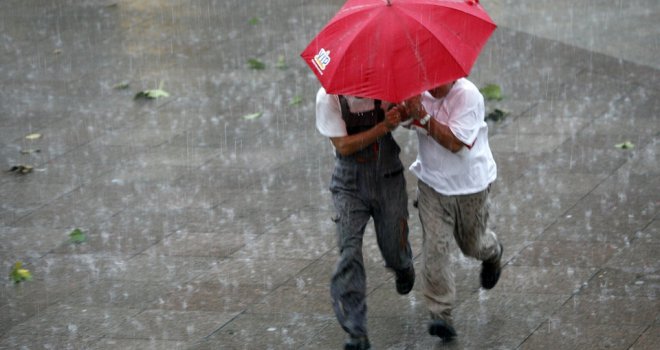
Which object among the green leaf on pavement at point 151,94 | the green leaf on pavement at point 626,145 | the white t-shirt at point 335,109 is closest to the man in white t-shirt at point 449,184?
the white t-shirt at point 335,109

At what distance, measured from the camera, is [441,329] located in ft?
18.0

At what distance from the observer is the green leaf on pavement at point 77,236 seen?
284 inches

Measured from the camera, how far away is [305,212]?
24.7ft

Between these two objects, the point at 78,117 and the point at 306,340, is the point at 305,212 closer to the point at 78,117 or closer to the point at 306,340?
the point at 306,340

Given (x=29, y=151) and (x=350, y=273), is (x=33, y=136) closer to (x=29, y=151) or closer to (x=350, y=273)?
(x=29, y=151)

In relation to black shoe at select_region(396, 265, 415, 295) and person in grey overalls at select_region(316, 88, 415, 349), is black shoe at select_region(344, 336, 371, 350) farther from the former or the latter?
black shoe at select_region(396, 265, 415, 295)

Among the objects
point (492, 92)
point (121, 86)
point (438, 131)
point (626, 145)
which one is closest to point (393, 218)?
point (438, 131)

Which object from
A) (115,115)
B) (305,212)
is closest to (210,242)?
(305,212)

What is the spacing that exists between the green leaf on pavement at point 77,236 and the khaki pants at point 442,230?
273cm

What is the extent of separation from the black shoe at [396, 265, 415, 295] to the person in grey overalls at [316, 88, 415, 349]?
0.28 metres

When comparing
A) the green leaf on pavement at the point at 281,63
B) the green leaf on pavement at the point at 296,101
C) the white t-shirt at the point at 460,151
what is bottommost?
the green leaf on pavement at the point at 296,101

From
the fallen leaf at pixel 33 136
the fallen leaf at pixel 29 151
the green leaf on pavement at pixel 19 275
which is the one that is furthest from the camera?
the fallen leaf at pixel 33 136

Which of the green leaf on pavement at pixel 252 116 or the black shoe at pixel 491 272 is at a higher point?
the black shoe at pixel 491 272

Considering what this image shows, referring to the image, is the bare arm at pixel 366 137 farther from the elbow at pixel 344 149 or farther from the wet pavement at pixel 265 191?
the wet pavement at pixel 265 191
